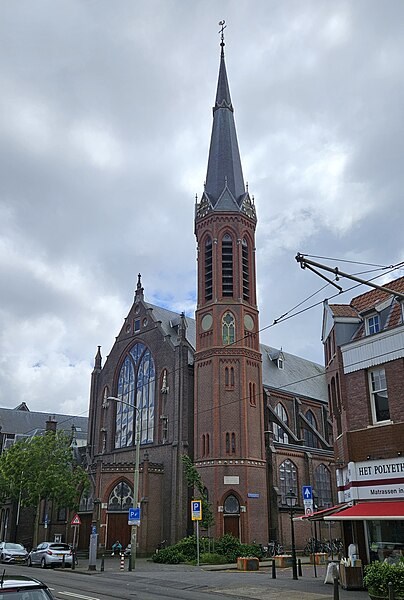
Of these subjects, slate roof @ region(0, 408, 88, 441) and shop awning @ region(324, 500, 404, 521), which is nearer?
shop awning @ region(324, 500, 404, 521)

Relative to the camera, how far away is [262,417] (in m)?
46.6

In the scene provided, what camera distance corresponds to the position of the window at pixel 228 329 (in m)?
47.2

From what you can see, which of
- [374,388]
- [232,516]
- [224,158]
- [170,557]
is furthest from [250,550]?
[224,158]

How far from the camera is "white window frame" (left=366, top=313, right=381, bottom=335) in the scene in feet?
77.6

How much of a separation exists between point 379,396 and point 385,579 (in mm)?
7948

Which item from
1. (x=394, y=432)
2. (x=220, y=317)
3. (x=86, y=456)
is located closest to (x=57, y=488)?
(x=86, y=456)

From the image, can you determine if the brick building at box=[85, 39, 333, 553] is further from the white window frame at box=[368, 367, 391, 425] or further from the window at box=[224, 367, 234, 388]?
the white window frame at box=[368, 367, 391, 425]

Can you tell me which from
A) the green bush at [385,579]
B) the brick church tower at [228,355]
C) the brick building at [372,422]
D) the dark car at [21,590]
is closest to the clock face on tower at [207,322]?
the brick church tower at [228,355]

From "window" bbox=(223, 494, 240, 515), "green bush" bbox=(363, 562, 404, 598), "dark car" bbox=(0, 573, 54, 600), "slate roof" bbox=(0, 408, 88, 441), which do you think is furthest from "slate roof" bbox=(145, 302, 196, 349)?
"dark car" bbox=(0, 573, 54, 600)

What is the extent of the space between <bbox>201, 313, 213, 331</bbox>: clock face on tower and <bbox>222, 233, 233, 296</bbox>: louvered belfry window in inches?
88.3

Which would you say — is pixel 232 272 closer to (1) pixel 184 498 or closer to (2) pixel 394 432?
(1) pixel 184 498

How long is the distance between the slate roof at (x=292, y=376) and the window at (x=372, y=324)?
A: 101ft

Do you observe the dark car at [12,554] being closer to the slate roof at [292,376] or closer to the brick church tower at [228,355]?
the brick church tower at [228,355]

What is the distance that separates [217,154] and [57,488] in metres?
31.1
